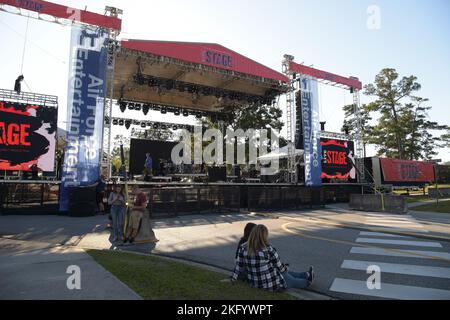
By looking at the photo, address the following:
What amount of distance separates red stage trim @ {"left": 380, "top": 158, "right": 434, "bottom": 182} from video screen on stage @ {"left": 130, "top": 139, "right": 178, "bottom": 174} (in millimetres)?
19478

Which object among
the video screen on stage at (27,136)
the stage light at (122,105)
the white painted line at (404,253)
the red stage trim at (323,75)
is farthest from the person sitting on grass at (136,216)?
the stage light at (122,105)

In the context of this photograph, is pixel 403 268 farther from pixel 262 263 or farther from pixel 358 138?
pixel 358 138

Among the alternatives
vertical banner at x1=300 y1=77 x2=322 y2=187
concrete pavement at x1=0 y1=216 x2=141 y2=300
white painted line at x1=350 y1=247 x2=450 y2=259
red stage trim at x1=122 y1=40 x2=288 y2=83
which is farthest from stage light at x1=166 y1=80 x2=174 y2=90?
white painted line at x1=350 y1=247 x2=450 y2=259

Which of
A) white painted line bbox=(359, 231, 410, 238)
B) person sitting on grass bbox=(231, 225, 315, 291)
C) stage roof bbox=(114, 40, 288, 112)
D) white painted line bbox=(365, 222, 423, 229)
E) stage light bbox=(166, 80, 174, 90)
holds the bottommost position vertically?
white painted line bbox=(359, 231, 410, 238)

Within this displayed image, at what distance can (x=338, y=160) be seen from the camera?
25766 millimetres

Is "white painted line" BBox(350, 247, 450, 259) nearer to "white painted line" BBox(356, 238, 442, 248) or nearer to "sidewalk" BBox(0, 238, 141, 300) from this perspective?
"white painted line" BBox(356, 238, 442, 248)

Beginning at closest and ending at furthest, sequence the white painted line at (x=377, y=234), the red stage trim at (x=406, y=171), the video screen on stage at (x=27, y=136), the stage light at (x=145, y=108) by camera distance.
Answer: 1. the white painted line at (x=377, y=234)
2. the video screen on stage at (x=27, y=136)
3. the stage light at (x=145, y=108)
4. the red stage trim at (x=406, y=171)

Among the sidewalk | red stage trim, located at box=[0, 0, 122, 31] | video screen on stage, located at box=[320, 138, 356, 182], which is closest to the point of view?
the sidewalk

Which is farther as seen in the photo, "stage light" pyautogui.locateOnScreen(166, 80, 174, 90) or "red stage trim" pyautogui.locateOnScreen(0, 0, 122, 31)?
"stage light" pyautogui.locateOnScreen(166, 80, 174, 90)

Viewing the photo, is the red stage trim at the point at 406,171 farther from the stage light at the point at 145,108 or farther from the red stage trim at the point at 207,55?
the stage light at the point at 145,108

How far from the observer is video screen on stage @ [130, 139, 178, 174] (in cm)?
2438

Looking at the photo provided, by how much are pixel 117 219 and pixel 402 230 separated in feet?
32.3

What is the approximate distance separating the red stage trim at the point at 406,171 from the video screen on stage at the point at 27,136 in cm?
2648

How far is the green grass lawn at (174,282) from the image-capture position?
4.36 meters
